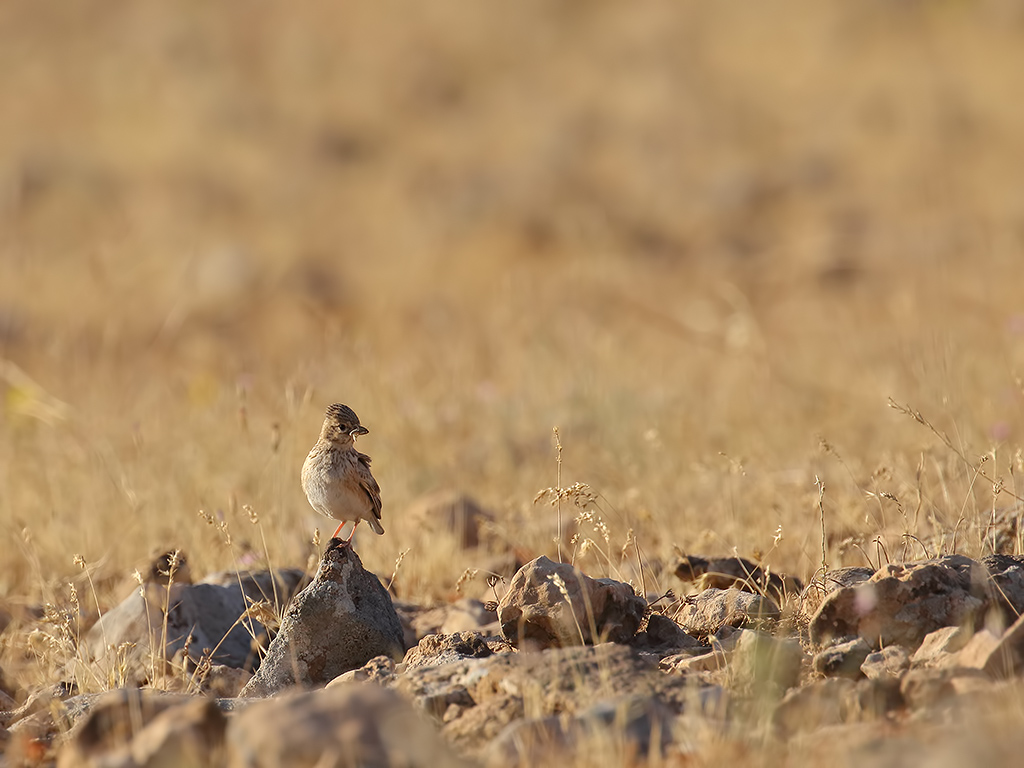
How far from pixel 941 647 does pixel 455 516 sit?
8.99 feet

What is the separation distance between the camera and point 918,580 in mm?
3207

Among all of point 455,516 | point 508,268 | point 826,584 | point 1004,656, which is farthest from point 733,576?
point 508,268

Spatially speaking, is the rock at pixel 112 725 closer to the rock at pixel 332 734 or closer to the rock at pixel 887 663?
the rock at pixel 332 734

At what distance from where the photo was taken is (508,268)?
17656mm

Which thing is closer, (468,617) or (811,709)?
(811,709)

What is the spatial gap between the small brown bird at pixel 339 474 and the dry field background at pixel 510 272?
430 mm

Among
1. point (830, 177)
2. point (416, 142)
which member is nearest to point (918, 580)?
point (830, 177)

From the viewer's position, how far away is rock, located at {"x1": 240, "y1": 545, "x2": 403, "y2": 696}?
3576 millimetres

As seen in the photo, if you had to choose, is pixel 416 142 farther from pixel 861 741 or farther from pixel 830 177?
pixel 861 741

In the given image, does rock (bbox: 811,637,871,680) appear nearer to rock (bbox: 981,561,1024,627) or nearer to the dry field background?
rock (bbox: 981,561,1024,627)

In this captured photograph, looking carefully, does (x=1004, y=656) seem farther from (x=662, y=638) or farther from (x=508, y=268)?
(x=508, y=268)

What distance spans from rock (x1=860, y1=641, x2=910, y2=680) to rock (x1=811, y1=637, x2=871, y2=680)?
0.07ft

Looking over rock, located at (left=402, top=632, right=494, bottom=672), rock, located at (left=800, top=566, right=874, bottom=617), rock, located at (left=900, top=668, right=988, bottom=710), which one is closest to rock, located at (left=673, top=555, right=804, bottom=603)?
rock, located at (left=800, top=566, right=874, bottom=617)

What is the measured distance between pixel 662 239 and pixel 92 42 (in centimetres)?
1859
